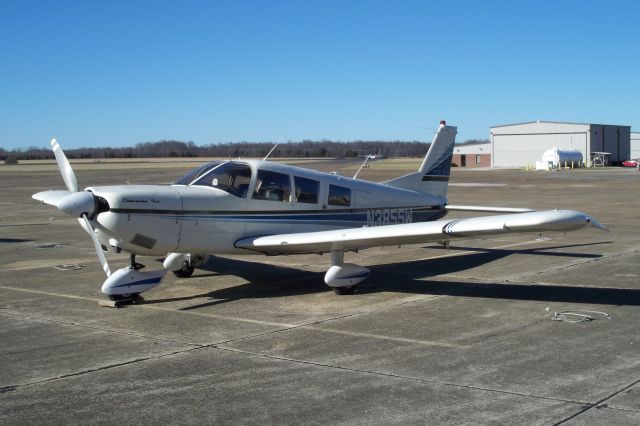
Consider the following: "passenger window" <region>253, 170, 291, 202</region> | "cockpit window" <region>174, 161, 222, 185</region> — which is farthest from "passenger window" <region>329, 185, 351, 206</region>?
"cockpit window" <region>174, 161, 222, 185</region>

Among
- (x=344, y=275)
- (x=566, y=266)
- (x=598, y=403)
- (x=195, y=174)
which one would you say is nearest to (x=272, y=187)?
(x=195, y=174)

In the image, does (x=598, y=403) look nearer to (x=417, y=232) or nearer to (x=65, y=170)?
(x=417, y=232)

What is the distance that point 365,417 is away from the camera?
5.36 metres

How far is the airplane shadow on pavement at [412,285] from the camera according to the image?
10038 mm

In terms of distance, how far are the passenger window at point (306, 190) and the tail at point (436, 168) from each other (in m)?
2.80

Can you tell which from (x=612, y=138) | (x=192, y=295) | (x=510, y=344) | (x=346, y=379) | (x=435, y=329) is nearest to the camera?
(x=346, y=379)

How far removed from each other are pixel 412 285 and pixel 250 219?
2.76m

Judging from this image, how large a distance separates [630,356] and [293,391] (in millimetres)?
3403

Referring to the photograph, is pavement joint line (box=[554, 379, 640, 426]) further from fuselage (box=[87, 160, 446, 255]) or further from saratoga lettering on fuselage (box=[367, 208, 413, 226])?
saratoga lettering on fuselage (box=[367, 208, 413, 226])

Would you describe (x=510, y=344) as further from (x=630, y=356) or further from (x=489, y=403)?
(x=489, y=403)

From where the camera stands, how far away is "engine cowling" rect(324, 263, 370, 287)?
33.8 ft

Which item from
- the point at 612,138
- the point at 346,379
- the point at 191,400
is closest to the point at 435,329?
the point at 346,379

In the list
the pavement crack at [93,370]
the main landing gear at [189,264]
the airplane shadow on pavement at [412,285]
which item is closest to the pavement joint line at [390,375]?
the pavement crack at [93,370]

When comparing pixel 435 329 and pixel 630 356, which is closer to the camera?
pixel 630 356
